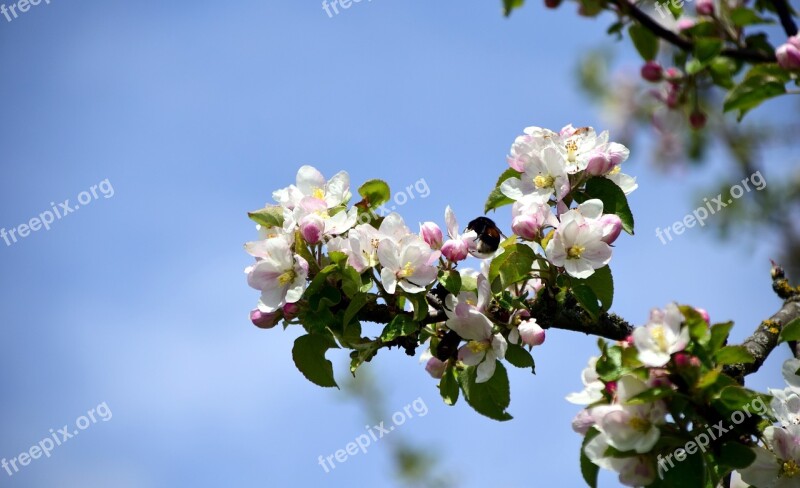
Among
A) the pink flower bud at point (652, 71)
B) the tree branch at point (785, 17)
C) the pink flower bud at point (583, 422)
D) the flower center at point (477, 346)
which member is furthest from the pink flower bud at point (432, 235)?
the tree branch at point (785, 17)

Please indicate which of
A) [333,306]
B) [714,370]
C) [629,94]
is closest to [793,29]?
[714,370]

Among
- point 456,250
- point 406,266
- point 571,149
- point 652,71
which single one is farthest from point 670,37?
point 406,266

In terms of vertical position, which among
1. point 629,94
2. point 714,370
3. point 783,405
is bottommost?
point 783,405

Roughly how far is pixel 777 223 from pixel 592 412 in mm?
3062

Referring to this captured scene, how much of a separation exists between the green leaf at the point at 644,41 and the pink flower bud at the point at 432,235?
839 millimetres

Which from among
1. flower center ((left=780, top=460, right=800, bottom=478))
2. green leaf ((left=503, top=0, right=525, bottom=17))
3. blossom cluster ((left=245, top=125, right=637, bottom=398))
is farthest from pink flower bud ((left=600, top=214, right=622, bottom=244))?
green leaf ((left=503, top=0, right=525, bottom=17))

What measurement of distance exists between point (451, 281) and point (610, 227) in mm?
347

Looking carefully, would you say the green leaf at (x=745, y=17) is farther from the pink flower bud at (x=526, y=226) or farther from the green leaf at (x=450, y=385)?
the green leaf at (x=450, y=385)

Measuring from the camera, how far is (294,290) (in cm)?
163

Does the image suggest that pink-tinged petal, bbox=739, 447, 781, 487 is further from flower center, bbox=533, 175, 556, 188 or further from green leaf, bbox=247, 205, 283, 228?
green leaf, bbox=247, 205, 283, 228

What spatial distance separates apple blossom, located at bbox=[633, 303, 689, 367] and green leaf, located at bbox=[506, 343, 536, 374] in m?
0.36

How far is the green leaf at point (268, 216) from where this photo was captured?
177 centimetres

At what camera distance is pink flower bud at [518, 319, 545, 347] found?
5.32 feet

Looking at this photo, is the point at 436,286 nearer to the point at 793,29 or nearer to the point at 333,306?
the point at 333,306
